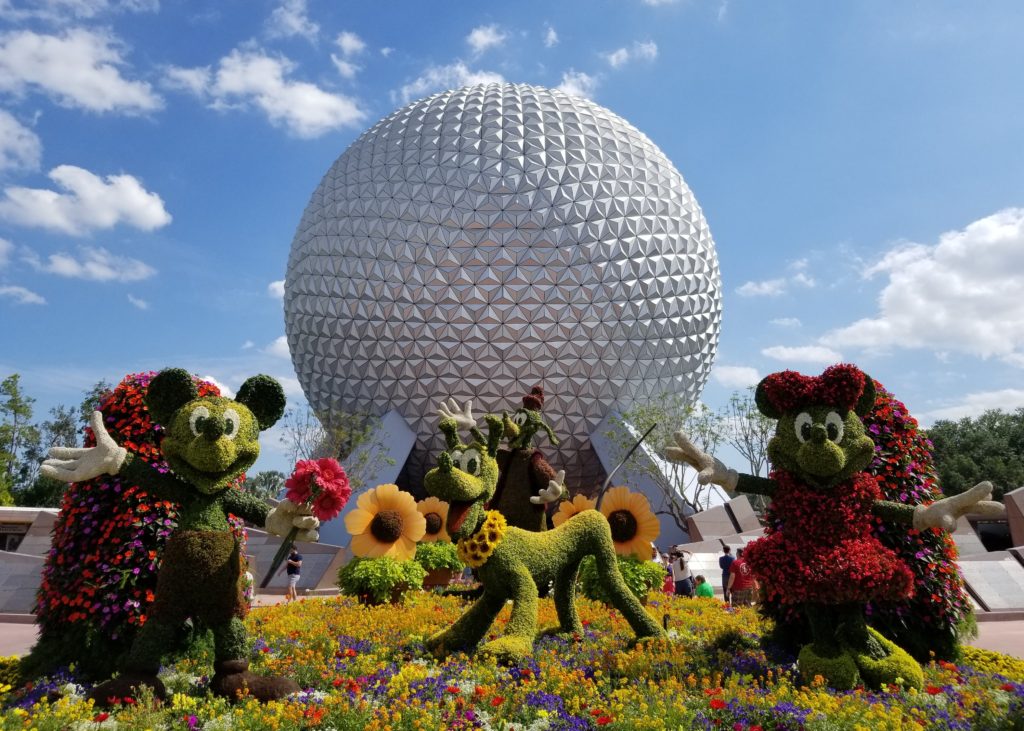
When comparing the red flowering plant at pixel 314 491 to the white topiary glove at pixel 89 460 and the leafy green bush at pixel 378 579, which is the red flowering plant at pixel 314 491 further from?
the leafy green bush at pixel 378 579

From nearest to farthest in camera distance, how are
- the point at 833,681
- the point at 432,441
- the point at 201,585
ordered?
the point at 201,585, the point at 833,681, the point at 432,441

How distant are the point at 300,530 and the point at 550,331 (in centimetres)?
1573

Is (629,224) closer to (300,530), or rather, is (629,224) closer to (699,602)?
(699,602)

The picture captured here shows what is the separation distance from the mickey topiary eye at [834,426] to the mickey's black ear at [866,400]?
0.53m

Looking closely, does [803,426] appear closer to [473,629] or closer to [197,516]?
[473,629]

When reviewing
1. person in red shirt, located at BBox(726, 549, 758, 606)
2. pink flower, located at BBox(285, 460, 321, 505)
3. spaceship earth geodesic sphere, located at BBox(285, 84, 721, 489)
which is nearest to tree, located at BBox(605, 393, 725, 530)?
spaceship earth geodesic sphere, located at BBox(285, 84, 721, 489)

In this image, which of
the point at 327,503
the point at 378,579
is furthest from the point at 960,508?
the point at 378,579

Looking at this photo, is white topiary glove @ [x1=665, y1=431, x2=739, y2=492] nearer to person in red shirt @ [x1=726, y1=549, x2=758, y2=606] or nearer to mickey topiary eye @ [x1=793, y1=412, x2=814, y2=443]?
mickey topiary eye @ [x1=793, y1=412, x2=814, y2=443]

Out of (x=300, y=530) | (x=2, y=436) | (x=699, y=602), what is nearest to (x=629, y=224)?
(x=699, y=602)

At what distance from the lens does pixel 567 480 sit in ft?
79.6

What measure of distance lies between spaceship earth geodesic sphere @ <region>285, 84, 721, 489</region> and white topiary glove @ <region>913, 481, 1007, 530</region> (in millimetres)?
15407

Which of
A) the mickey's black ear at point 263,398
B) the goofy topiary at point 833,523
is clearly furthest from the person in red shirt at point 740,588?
the mickey's black ear at point 263,398

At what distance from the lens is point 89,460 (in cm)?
545

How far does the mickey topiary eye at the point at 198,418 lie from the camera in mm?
5562
